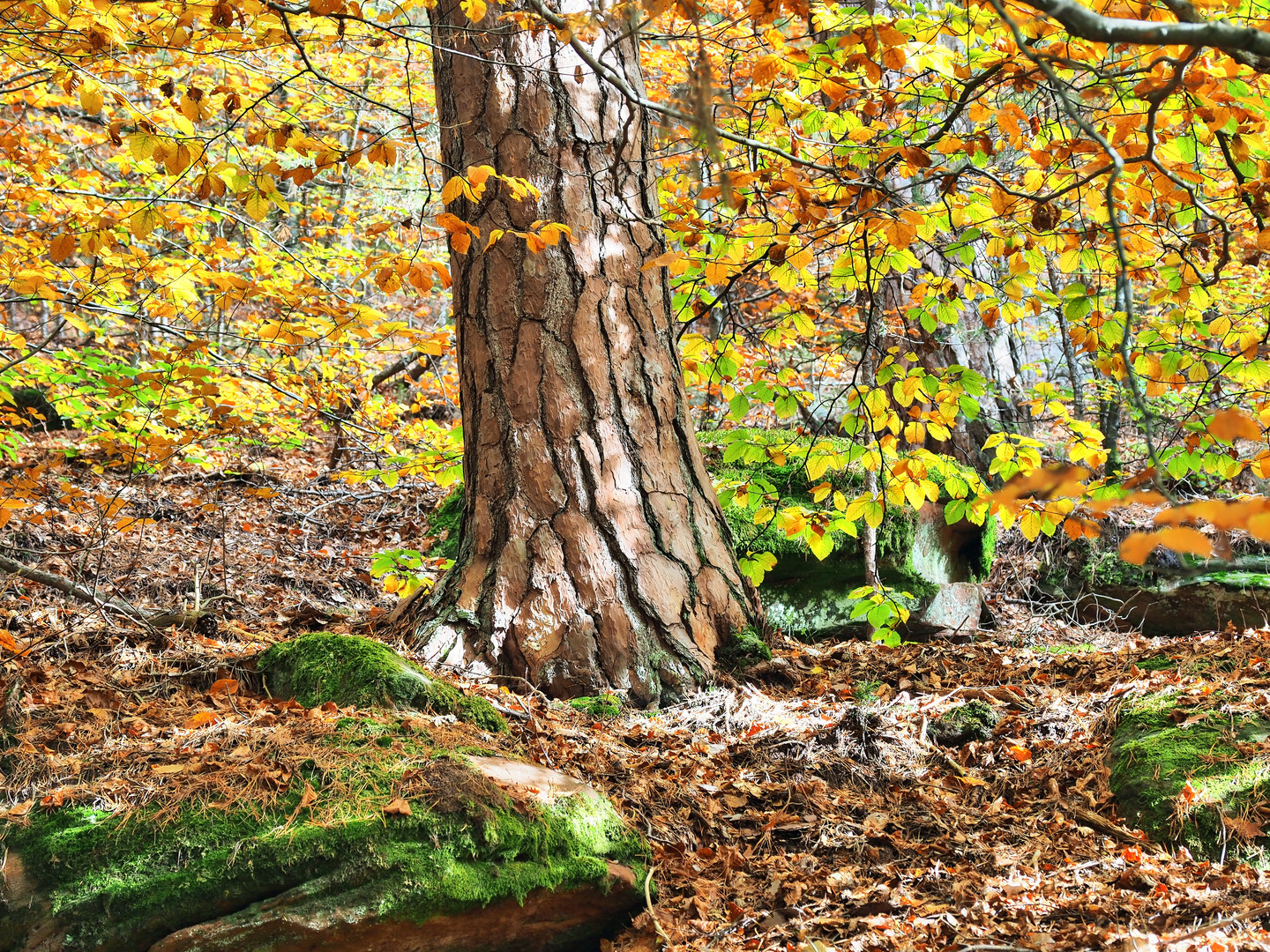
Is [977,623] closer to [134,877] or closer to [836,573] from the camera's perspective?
[836,573]

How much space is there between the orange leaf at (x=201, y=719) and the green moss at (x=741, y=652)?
184 centimetres

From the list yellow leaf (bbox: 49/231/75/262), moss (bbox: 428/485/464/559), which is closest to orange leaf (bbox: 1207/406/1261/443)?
yellow leaf (bbox: 49/231/75/262)

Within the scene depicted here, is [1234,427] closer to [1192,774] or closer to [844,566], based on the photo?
[1192,774]

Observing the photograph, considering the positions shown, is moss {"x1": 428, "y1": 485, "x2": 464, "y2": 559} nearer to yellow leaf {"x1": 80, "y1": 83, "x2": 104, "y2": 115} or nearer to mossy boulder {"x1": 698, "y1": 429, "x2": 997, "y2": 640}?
mossy boulder {"x1": 698, "y1": 429, "x2": 997, "y2": 640}

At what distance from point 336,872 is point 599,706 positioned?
4.44 feet

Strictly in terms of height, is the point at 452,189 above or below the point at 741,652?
above

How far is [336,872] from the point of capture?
1.84 metres

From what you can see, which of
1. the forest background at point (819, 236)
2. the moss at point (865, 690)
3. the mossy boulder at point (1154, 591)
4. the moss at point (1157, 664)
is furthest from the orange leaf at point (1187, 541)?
the mossy boulder at point (1154, 591)

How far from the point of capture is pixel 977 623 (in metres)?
5.35

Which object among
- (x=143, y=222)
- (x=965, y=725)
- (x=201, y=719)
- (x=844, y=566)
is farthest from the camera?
(x=844, y=566)

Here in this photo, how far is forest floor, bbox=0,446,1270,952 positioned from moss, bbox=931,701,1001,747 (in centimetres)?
5

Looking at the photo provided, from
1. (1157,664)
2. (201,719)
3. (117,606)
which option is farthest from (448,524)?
(1157,664)

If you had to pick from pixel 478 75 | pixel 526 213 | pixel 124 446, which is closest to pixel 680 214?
pixel 526 213

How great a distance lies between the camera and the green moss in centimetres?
345
